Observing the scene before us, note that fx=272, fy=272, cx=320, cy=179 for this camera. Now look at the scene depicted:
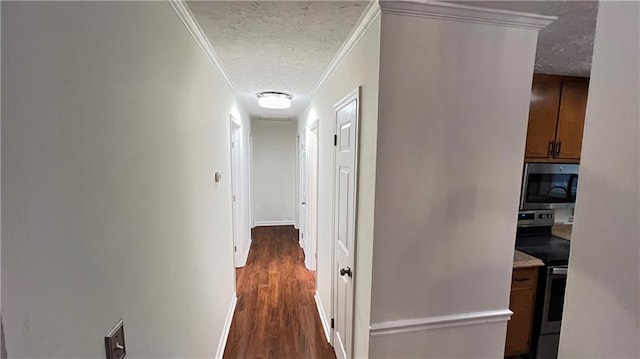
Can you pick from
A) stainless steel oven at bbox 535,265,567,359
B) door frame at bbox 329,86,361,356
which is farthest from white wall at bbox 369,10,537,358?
stainless steel oven at bbox 535,265,567,359

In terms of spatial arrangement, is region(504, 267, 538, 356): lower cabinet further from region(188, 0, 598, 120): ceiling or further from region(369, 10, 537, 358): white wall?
region(188, 0, 598, 120): ceiling

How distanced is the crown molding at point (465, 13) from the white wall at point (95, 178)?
1.03 meters

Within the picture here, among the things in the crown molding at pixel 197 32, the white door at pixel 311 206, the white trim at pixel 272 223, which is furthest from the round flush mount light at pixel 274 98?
the white trim at pixel 272 223

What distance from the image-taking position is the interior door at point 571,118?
2.24 meters

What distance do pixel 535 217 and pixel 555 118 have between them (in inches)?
34.0

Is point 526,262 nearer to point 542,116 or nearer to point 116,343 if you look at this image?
point 542,116

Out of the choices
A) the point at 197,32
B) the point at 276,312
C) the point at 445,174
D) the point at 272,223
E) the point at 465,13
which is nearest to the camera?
the point at 465,13

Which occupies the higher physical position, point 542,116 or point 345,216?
point 542,116

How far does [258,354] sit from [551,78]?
3.31m

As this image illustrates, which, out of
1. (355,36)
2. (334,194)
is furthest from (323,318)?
(355,36)

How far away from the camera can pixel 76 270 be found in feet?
2.16

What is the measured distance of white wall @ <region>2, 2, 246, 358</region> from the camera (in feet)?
1.69

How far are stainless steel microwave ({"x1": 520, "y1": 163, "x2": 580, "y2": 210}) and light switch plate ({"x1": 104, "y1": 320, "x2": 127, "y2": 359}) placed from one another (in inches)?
109

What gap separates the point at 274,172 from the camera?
5.91 meters
